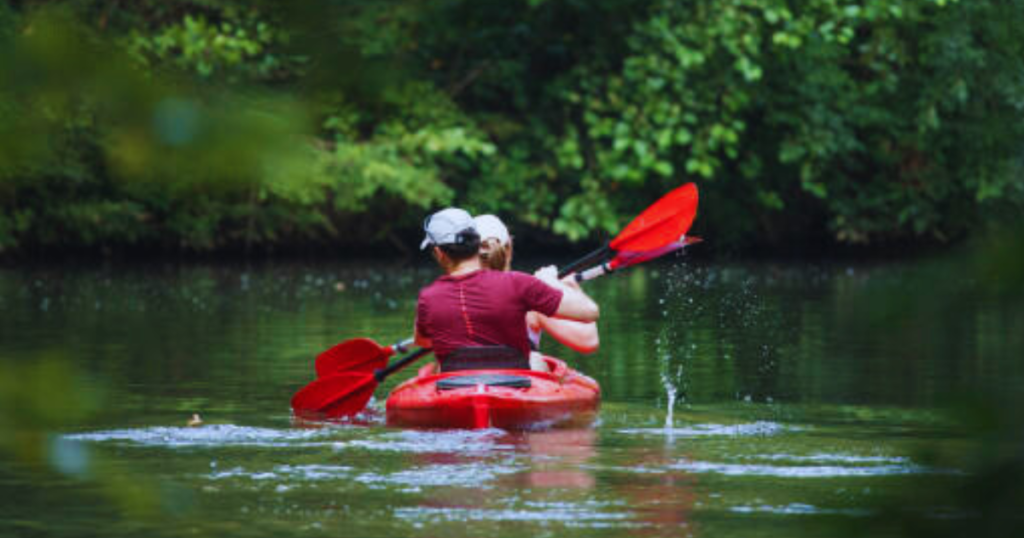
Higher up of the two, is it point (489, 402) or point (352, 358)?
point (352, 358)

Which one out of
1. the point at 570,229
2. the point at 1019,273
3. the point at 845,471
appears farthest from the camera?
the point at 570,229

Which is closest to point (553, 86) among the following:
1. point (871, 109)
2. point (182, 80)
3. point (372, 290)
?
point (871, 109)

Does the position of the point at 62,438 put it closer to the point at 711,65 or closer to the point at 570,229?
the point at 570,229

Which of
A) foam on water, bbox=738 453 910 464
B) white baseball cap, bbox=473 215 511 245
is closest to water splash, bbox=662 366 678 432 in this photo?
foam on water, bbox=738 453 910 464

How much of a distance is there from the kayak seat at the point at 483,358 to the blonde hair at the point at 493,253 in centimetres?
55

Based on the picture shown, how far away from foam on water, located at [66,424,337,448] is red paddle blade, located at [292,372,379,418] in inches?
30.8

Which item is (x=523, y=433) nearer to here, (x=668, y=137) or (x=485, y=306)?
(x=485, y=306)

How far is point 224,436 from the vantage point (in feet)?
23.4

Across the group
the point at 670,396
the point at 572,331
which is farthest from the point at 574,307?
the point at 670,396

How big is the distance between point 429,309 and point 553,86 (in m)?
17.0

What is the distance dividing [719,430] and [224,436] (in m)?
2.08

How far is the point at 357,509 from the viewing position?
514cm

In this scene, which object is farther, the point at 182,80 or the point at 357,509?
the point at 357,509

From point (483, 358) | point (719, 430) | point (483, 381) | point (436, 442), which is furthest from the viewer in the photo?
point (483, 358)
